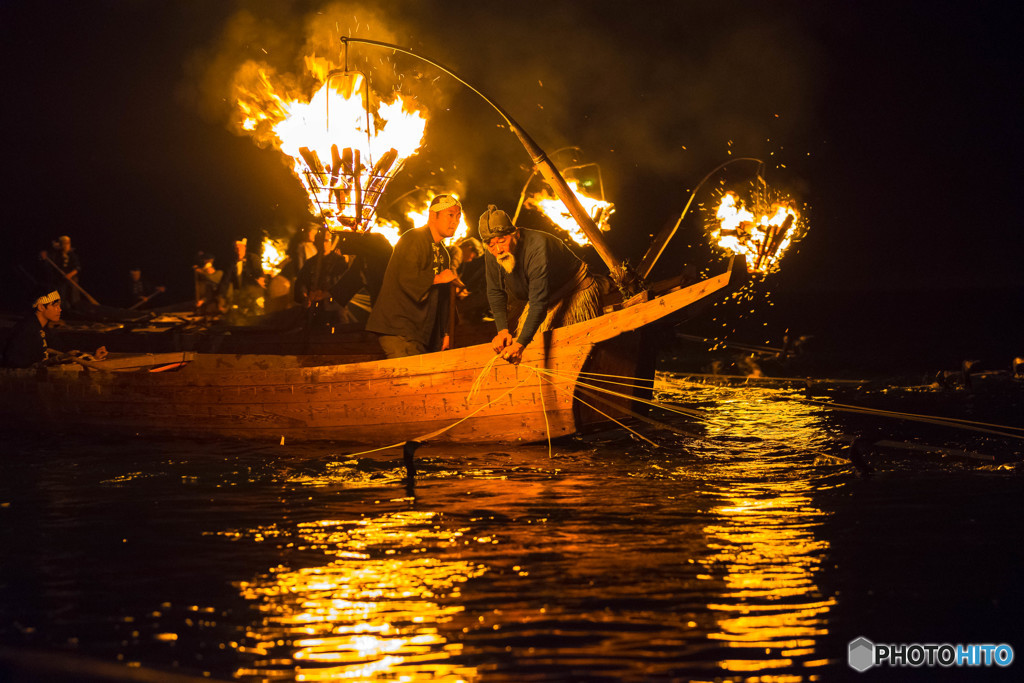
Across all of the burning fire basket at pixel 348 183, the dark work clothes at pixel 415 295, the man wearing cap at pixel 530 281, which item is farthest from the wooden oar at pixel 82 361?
the man wearing cap at pixel 530 281

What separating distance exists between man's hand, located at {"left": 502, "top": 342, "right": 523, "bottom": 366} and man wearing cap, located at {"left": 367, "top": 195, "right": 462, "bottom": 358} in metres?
1.03

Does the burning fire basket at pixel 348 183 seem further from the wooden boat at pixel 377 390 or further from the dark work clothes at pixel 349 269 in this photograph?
the dark work clothes at pixel 349 269

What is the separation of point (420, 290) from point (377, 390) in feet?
3.36

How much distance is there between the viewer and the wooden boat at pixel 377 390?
345 inches

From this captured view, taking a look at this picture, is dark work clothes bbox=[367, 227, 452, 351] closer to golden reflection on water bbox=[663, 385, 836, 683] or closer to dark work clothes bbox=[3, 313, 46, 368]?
golden reflection on water bbox=[663, 385, 836, 683]

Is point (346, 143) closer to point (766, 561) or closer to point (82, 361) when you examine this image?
point (82, 361)

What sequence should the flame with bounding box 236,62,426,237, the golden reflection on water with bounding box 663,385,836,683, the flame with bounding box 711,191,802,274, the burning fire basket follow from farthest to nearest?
1. the flame with bounding box 711,191,802,274
2. the flame with bounding box 236,62,426,237
3. the burning fire basket
4. the golden reflection on water with bounding box 663,385,836,683

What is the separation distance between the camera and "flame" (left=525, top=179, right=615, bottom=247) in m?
10.3

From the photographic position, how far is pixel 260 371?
10094 millimetres

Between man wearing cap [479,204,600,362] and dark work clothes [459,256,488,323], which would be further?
dark work clothes [459,256,488,323]

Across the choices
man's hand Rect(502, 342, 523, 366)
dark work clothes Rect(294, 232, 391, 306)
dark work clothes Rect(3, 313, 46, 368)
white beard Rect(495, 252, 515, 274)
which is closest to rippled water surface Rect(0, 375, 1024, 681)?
man's hand Rect(502, 342, 523, 366)

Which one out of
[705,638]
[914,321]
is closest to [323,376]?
[705,638]

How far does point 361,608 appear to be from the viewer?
4.97 metres

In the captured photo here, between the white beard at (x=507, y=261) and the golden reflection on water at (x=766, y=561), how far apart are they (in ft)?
Result: 7.73
